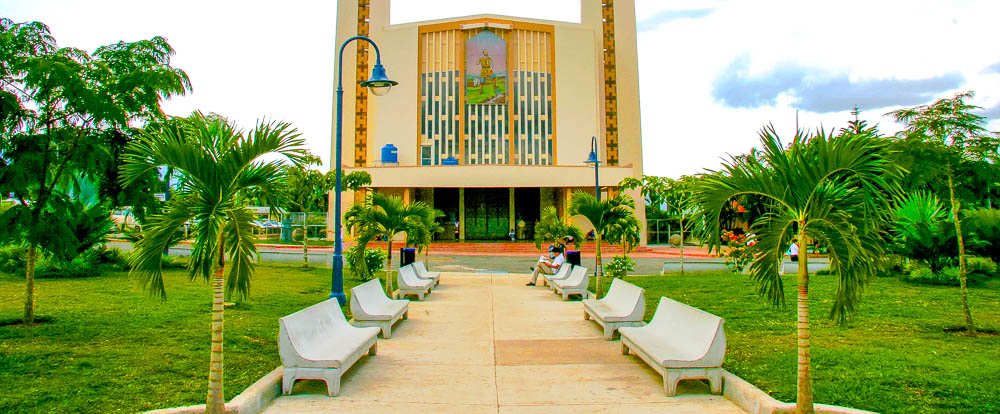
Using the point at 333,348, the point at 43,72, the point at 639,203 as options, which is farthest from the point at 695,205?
the point at 639,203

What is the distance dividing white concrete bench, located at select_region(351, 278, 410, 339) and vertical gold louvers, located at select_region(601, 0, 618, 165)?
129 ft

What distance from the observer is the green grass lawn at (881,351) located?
5.75 metres

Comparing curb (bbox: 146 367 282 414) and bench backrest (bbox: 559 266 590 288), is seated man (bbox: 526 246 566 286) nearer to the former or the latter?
bench backrest (bbox: 559 266 590 288)

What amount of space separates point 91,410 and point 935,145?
33.2ft

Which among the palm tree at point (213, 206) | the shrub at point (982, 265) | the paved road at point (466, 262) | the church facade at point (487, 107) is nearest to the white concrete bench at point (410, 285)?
the paved road at point (466, 262)

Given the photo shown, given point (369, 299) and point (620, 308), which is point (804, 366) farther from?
point (369, 299)

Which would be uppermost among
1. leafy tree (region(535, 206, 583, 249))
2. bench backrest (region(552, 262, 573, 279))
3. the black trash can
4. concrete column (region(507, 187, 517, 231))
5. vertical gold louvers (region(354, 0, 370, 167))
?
vertical gold louvers (region(354, 0, 370, 167))

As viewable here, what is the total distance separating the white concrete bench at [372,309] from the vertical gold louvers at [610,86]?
129 feet

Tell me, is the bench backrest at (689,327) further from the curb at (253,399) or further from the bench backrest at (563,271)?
the bench backrest at (563,271)

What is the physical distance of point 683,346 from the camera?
6.80 meters

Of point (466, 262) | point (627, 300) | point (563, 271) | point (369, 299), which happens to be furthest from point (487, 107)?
point (627, 300)

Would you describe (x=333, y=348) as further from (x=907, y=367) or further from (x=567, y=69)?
(x=567, y=69)

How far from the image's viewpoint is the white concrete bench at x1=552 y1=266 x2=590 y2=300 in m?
14.5

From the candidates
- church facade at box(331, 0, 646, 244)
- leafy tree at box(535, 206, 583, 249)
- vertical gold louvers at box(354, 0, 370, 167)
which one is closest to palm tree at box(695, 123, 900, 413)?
leafy tree at box(535, 206, 583, 249)
